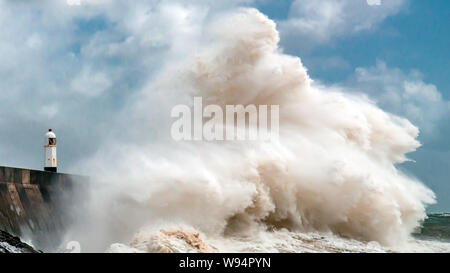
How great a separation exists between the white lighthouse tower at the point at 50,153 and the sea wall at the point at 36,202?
145cm

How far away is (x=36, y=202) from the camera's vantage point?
1284 cm

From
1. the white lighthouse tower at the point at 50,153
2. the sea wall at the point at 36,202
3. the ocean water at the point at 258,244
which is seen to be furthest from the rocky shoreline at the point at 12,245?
the white lighthouse tower at the point at 50,153

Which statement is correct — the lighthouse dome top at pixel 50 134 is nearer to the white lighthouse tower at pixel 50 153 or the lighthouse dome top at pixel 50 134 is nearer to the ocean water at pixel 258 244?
the white lighthouse tower at pixel 50 153

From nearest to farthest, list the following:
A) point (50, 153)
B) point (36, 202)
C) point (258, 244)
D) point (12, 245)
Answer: point (12, 245) < point (36, 202) < point (258, 244) < point (50, 153)

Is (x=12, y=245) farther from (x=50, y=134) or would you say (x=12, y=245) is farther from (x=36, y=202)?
(x=50, y=134)

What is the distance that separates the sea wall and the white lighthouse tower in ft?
4.76

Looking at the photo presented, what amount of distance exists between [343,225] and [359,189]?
1.00 metres

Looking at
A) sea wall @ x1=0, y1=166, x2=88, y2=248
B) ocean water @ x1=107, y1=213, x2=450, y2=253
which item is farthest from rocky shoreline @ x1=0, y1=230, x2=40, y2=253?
ocean water @ x1=107, y1=213, x2=450, y2=253

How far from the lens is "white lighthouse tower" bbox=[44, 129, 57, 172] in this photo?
51.0ft

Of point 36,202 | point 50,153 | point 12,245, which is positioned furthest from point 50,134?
point 12,245

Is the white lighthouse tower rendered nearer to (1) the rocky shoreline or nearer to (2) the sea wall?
(2) the sea wall

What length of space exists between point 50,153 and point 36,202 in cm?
297
